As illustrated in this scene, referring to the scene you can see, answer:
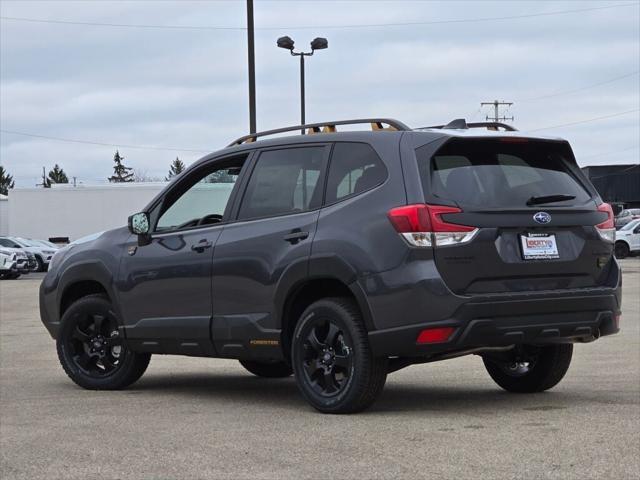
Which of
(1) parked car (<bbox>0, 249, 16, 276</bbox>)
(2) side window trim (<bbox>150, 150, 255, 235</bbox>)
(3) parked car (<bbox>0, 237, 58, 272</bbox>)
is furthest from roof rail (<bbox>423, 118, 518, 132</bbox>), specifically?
(3) parked car (<bbox>0, 237, 58, 272</bbox>)

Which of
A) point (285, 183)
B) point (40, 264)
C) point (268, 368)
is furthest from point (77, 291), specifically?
point (40, 264)

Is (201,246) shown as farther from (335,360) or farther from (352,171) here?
(335,360)

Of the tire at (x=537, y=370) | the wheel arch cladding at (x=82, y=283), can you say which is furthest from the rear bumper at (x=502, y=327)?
the wheel arch cladding at (x=82, y=283)

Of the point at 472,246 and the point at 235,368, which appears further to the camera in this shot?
the point at 235,368

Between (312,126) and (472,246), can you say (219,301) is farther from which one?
(472,246)

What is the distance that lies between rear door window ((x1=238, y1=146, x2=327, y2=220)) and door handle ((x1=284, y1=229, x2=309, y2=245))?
0.18 metres

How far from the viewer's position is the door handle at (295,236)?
748 cm

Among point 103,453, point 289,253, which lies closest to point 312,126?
point 289,253

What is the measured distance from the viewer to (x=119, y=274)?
8922 millimetres

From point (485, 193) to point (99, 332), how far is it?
12.0 feet

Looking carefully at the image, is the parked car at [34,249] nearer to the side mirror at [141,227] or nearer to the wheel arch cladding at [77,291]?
the wheel arch cladding at [77,291]

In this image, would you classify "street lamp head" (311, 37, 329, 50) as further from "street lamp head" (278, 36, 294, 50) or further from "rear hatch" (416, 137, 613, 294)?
"rear hatch" (416, 137, 613, 294)

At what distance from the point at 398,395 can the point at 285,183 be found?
5.87 ft

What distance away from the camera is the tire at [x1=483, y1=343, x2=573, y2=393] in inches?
320
